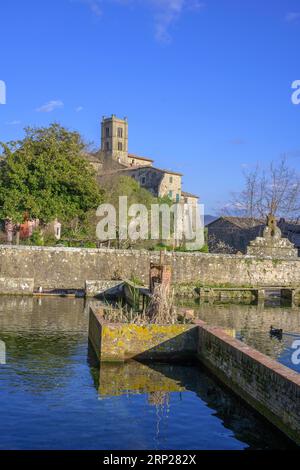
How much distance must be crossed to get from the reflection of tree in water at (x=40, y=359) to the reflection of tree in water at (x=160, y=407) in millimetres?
1908

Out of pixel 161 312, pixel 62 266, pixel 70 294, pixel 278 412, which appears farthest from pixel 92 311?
pixel 62 266

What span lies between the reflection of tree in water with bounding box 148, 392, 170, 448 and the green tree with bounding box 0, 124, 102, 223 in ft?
79.7

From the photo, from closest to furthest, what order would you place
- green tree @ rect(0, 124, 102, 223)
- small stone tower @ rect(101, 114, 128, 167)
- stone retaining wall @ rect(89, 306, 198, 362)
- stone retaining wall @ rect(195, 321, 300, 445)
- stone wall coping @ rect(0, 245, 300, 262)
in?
stone retaining wall @ rect(195, 321, 300, 445) < stone retaining wall @ rect(89, 306, 198, 362) < stone wall coping @ rect(0, 245, 300, 262) < green tree @ rect(0, 124, 102, 223) < small stone tower @ rect(101, 114, 128, 167)

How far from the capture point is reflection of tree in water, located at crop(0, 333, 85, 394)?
35.7ft

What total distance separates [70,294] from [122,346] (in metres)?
15.3

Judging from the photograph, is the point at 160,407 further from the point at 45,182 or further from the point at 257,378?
the point at 45,182

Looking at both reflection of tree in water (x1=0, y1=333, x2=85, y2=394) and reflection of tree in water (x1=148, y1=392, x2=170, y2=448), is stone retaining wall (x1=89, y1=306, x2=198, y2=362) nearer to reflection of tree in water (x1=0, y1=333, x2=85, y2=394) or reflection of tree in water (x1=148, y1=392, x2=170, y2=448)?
reflection of tree in water (x1=0, y1=333, x2=85, y2=394)

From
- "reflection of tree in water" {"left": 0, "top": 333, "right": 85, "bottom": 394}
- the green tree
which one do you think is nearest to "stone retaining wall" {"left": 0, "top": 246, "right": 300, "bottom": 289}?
the green tree

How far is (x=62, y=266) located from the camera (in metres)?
31.3

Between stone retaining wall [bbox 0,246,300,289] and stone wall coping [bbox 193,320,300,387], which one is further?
stone retaining wall [bbox 0,246,300,289]

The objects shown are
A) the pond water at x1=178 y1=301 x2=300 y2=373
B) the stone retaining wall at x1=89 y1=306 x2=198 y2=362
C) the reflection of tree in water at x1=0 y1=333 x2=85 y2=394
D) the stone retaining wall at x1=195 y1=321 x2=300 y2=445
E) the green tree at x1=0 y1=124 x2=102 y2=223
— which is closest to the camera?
the stone retaining wall at x1=195 y1=321 x2=300 y2=445

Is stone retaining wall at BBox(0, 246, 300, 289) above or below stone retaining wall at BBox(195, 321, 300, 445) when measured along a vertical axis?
above

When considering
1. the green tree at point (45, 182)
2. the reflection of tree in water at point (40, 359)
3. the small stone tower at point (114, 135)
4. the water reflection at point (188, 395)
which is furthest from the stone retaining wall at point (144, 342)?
the small stone tower at point (114, 135)
